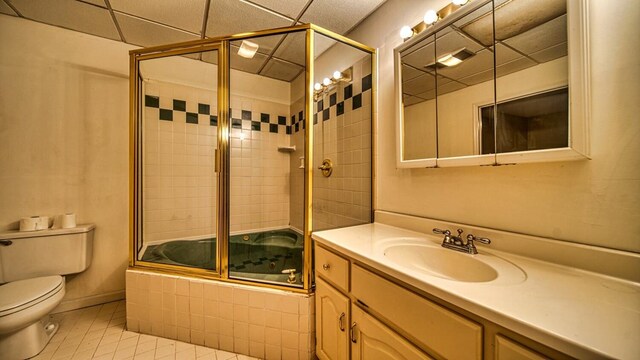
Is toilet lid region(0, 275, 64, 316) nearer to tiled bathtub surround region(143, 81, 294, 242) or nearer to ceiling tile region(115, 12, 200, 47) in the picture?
tiled bathtub surround region(143, 81, 294, 242)

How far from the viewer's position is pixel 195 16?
1608 millimetres

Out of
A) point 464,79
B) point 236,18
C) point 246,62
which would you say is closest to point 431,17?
point 464,79

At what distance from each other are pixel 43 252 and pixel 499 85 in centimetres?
295

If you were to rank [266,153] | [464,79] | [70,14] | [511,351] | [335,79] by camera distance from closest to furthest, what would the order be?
1. [511,351]
2. [464,79]
3. [70,14]
4. [335,79]
5. [266,153]

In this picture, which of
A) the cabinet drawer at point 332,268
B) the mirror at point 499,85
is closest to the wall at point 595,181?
the mirror at point 499,85

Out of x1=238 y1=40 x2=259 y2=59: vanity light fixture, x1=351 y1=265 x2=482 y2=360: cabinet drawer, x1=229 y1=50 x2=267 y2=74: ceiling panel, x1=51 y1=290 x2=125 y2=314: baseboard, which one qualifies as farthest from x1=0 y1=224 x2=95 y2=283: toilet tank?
x1=351 y1=265 x2=482 y2=360: cabinet drawer

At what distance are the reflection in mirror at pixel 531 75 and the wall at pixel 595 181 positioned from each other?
0.07 m

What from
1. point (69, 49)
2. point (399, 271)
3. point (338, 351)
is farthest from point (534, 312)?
point (69, 49)

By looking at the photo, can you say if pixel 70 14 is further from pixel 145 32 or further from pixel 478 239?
pixel 478 239

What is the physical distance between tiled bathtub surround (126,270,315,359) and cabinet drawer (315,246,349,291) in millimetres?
213

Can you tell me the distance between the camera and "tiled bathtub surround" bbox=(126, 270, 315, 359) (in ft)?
4.08

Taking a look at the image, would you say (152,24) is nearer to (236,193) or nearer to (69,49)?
(69,49)

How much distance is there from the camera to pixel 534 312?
497 millimetres

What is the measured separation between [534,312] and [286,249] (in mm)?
1534
